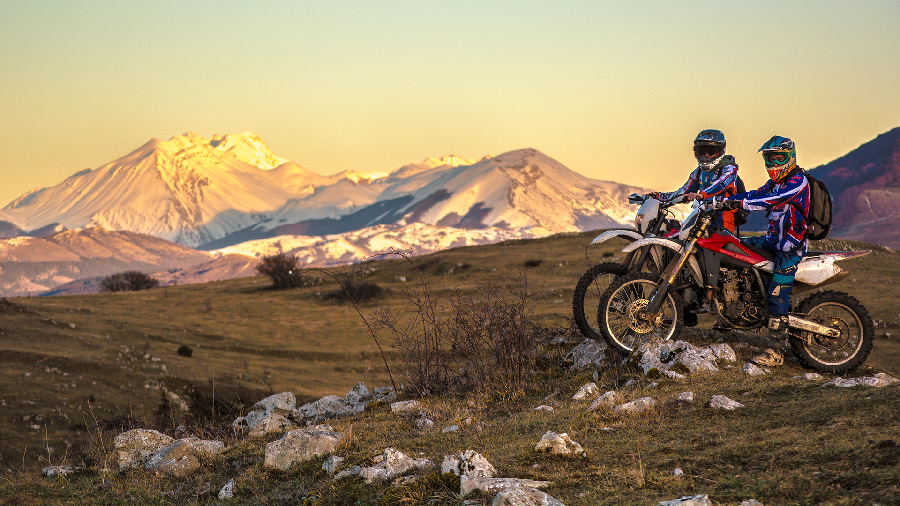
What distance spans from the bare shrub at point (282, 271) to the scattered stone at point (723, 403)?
151 feet

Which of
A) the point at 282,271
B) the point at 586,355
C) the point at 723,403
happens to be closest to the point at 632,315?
the point at 586,355

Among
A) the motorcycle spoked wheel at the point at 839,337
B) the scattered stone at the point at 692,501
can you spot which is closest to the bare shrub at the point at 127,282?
the motorcycle spoked wheel at the point at 839,337

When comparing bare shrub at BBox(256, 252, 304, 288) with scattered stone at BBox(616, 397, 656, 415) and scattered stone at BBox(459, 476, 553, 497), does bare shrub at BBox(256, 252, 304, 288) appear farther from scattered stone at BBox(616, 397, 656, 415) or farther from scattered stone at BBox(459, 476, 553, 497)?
scattered stone at BBox(459, 476, 553, 497)

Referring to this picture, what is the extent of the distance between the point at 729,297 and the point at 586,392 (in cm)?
222

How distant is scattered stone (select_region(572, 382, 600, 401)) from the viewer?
898 centimetres

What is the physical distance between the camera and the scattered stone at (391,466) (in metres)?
6.03

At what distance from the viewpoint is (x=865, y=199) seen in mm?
126188

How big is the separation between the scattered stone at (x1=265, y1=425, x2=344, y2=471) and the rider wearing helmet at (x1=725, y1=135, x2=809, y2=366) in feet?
17.9

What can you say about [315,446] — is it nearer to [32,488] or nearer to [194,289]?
[32,488]

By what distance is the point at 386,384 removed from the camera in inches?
893

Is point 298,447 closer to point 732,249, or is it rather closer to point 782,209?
point 732,249

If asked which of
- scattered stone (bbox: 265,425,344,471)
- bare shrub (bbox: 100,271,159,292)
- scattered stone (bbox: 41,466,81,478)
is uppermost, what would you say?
scattered stone (bbox: 265,425,344,471)

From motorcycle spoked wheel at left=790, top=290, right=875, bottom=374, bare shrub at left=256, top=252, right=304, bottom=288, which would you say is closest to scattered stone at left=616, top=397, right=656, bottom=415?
motorcycle spoked wheel at left=790, top=290, right=875, bottom=374

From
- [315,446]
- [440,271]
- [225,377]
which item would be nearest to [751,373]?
[315,446]
